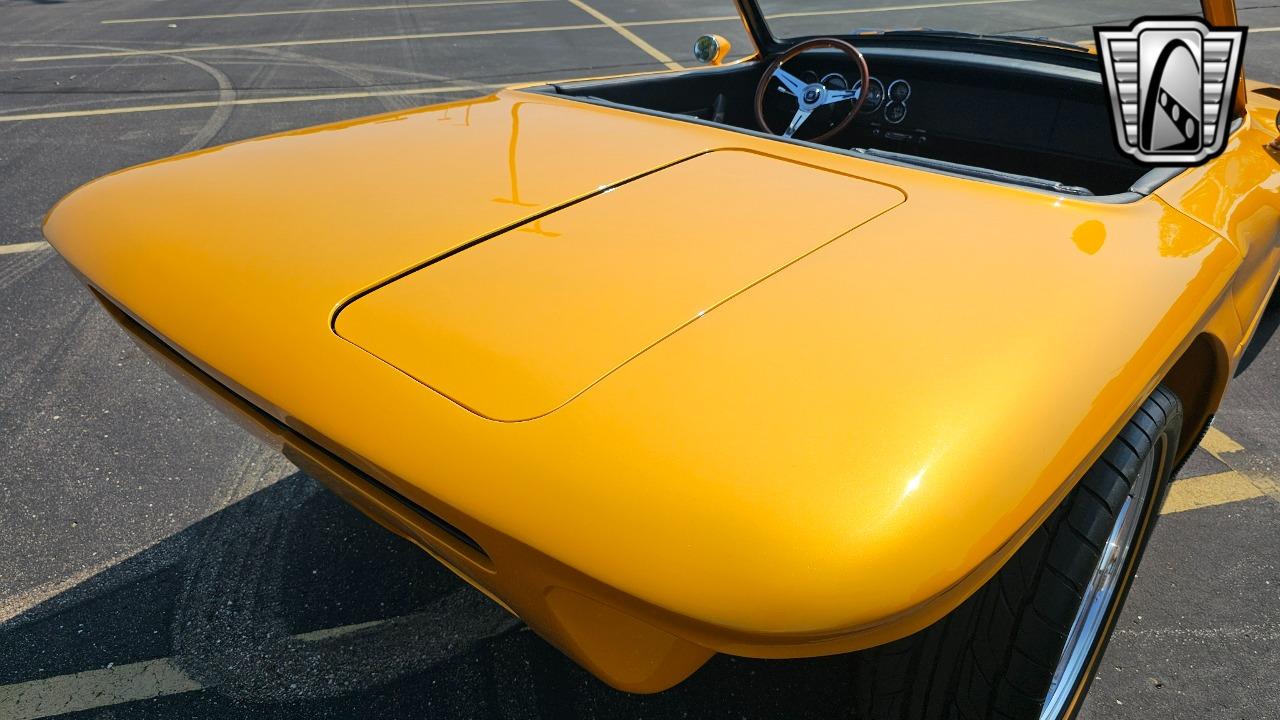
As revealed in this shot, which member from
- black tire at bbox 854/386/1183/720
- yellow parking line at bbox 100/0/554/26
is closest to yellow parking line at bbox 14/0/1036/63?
yellow parking line at bbox 100/0/554/26

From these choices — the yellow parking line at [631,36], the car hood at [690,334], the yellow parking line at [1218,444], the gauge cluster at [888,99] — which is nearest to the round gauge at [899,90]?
the gauge cluster at [888,99]

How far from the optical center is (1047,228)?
1336 millimetres

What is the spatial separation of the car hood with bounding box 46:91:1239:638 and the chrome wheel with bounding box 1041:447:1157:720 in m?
0.41

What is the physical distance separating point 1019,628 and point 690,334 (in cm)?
68

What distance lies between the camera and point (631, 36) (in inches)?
347

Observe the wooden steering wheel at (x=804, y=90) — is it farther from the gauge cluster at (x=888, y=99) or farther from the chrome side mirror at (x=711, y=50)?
the chrome side mirror at (x=711, y=50)

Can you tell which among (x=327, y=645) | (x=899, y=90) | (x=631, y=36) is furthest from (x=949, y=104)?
(x=631, y=36)

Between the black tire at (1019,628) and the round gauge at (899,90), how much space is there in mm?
1504

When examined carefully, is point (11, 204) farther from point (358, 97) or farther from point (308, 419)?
point (308, 419)

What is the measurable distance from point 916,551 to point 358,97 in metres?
6.54

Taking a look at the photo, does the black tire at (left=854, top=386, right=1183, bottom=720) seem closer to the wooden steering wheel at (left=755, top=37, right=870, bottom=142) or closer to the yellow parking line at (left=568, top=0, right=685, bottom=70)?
the wooden steering wheel at (left=755, top=37, right=870, bottom=142)

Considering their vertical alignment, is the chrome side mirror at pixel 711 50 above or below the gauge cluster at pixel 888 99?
above

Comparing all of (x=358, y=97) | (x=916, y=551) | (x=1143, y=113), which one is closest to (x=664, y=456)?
(x=916, y=551)

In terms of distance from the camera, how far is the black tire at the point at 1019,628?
3.87ft
